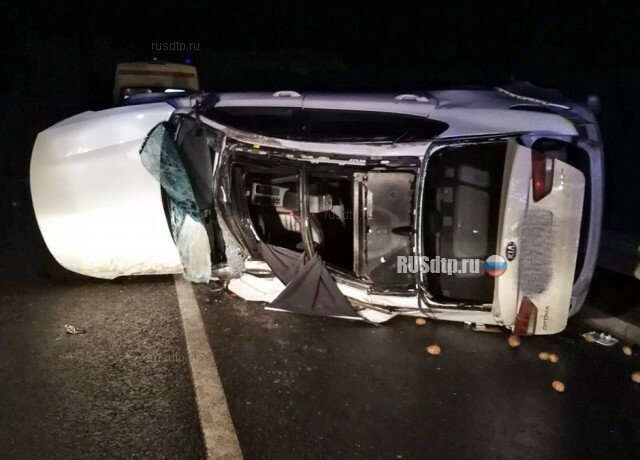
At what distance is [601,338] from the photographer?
4.07 metres

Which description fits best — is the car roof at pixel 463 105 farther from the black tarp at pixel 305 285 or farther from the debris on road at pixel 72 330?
the debris on road at pixel 72 330

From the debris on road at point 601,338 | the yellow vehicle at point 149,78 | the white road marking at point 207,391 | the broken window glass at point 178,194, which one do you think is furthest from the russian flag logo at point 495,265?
the yellow vehicle at point 149,78

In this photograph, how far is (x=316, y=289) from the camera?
413cm

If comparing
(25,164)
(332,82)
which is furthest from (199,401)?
(332,82)

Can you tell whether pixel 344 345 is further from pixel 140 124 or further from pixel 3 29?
pixel 3 29

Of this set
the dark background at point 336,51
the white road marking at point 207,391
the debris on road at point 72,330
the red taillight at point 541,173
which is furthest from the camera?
the dark background at point 336,51

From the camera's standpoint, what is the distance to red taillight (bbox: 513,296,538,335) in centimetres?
365

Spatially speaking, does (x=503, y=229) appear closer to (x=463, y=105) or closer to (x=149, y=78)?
(x=463, y=105)

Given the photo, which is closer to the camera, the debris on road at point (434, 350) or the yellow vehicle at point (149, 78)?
the debris on road at point (434, 350)

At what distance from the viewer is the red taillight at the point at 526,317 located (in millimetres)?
3646

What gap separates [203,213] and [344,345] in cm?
161

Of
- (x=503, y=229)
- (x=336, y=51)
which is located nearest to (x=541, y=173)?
(x=503, y=229)

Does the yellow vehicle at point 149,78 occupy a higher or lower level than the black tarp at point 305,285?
higher

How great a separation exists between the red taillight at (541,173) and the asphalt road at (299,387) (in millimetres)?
1280
